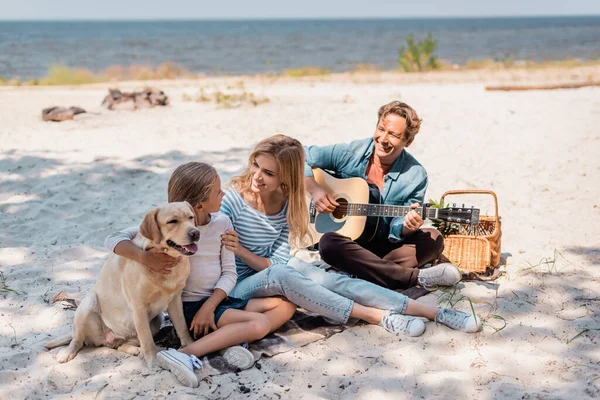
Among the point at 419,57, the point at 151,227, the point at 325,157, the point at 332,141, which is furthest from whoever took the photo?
the point at 419,57

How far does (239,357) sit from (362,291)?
0.95 m

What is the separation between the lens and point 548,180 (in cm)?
656

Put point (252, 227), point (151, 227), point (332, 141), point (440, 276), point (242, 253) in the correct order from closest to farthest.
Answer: point (151, 227)
point (242, 253)
point (252, 227)
point (440, 276)
point (332, 141)

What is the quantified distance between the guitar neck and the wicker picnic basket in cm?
49

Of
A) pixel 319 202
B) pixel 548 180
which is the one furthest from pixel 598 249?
pixel 319 202

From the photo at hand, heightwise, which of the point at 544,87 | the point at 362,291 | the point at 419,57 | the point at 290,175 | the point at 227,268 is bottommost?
the point at 362,291

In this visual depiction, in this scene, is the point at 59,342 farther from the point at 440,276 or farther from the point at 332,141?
the point at 332,141

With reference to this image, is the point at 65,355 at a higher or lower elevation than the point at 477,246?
lower

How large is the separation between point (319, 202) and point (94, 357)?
194cm

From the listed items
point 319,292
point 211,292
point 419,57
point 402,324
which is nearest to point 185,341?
point 211,292

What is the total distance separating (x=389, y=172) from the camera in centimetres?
464

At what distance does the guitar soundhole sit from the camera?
467cm

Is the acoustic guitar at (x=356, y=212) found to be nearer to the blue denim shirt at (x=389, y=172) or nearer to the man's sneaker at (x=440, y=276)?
the blue denim shirt at (x=389, y=172)

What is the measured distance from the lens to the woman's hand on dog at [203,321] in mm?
3549
